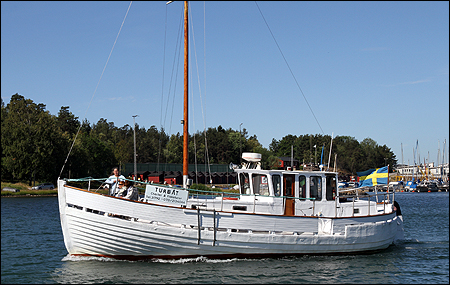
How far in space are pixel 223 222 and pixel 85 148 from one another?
196ft

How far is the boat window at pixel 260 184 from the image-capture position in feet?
48.7

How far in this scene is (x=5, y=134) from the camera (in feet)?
183

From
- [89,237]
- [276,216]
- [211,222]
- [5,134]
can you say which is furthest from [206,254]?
[5,134]

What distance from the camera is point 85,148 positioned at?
222ft

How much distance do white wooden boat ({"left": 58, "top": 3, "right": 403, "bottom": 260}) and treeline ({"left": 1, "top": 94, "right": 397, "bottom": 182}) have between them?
2448mm

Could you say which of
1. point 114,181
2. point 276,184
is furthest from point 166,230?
point 276,184

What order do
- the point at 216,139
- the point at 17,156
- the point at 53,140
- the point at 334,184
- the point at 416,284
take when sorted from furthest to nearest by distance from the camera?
the point at 216,139 → the point at 53,140 → the point at 17,156 → the point at 334,184 → the point at 416,284

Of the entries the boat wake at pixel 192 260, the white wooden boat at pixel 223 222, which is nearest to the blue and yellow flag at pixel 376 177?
the white wooden boat at pixel 223 222

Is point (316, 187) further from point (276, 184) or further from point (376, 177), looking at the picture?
point (376, 177)

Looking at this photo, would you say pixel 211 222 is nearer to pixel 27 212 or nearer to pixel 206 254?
pixel 206 254

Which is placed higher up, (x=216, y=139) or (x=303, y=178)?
(x=216, y=139)

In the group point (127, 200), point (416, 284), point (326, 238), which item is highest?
point (127, 200)

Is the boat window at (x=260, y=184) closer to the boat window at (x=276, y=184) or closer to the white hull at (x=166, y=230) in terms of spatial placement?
the boat window at (x=276, y=184)

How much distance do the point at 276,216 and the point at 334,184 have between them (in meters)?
3.27
